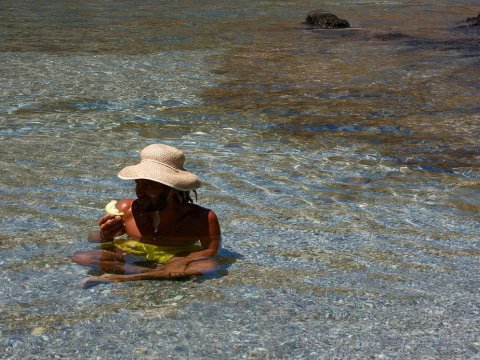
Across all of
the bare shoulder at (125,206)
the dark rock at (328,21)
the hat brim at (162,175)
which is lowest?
the dark rock at (328,21)

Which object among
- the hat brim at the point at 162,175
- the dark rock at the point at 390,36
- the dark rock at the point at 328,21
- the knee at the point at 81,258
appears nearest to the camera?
the hat brim at the point at 162,175

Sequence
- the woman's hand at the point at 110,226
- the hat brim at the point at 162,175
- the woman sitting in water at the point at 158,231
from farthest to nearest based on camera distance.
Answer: the woman's hand at the point at 110,226 → the woman sitting in water at the point at 158,231 → the hat brim at the point at 162,175

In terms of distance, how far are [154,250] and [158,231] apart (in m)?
0.10

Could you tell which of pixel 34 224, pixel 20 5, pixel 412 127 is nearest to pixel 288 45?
pixel 412 127

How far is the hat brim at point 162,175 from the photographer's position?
4.36 m

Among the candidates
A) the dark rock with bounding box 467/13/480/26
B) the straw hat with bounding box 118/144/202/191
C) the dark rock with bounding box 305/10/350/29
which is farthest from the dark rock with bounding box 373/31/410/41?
the straw hat with bounding box 118/144/202/191

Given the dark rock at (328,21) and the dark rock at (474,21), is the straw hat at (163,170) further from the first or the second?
the dark rock at (474,21)

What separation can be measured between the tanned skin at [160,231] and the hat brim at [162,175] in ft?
0.29

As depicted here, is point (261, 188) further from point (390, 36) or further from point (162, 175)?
point (390, 36)

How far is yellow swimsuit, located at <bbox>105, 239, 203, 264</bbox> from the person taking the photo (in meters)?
4.65

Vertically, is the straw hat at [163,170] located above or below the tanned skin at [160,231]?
above

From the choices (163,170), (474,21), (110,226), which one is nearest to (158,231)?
(110,226)

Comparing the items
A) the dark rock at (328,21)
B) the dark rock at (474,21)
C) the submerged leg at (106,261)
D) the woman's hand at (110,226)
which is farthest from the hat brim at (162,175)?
the dark rock at (474,21)

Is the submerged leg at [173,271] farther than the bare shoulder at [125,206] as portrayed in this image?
No
